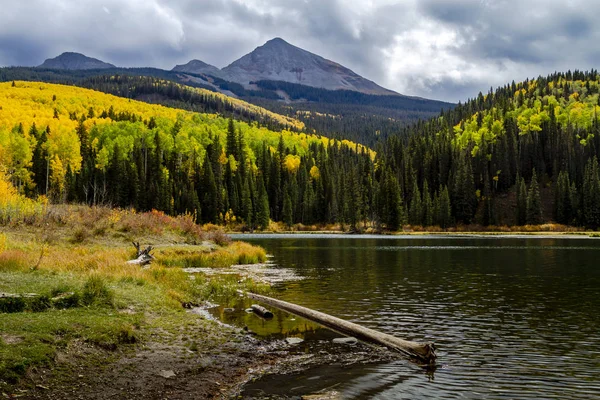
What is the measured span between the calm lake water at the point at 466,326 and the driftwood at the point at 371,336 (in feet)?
1.43

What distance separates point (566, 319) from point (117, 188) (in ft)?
426

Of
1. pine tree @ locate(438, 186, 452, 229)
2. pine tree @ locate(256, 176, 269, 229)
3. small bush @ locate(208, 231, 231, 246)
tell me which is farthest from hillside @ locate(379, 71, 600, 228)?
small bush @ locate(208, 231, 231, 246)

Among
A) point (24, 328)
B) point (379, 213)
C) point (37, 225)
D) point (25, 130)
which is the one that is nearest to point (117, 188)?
point (25, 130)

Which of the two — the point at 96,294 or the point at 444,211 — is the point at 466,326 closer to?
the point at 96,294

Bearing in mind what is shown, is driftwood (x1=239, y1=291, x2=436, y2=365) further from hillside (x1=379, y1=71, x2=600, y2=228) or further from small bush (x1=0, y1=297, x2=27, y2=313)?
hillside (x1=379, y1=71, x2=600, y2=228)

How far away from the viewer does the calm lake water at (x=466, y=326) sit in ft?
41.5

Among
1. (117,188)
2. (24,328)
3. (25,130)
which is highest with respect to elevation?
(25,130)

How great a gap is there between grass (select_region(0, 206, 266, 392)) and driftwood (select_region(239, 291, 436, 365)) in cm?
526

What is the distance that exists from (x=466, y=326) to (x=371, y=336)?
598 cm

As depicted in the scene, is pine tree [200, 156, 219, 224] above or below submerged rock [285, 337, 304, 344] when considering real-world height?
above

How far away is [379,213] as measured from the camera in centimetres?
14450

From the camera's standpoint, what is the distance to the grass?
12531 millimetres

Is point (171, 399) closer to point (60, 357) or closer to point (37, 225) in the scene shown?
point (60, 357)

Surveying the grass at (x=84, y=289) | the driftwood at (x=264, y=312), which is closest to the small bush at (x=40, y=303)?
the grass at (x=84, y=289)
